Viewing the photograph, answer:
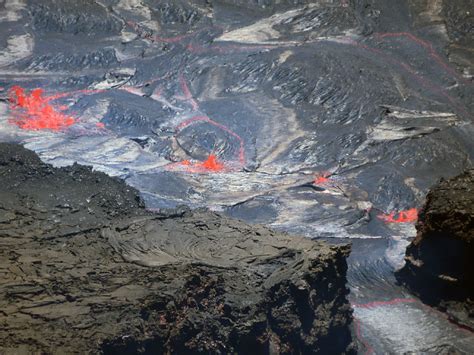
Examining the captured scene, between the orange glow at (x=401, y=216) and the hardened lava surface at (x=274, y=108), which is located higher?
the hardened lava surface at (x=274, y=108)

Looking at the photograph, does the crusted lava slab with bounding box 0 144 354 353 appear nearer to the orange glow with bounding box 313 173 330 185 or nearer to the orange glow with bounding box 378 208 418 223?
the orange glow with bounding box 378 208 418 223

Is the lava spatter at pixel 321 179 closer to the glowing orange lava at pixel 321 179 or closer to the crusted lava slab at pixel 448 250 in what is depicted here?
the glowing orange lava at pixel 321 179

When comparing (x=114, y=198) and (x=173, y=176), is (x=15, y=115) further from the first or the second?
(x=114, y=198)

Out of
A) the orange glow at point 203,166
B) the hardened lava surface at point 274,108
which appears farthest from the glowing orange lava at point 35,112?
the orange glow at point 203,166

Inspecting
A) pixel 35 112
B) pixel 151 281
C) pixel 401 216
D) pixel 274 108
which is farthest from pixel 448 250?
pixel 35 112

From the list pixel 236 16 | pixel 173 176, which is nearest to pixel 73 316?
pixel 173 176

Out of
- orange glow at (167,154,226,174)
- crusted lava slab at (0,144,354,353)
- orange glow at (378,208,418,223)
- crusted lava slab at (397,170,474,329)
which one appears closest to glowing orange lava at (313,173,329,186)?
orange glow at (378,208,418,223)
